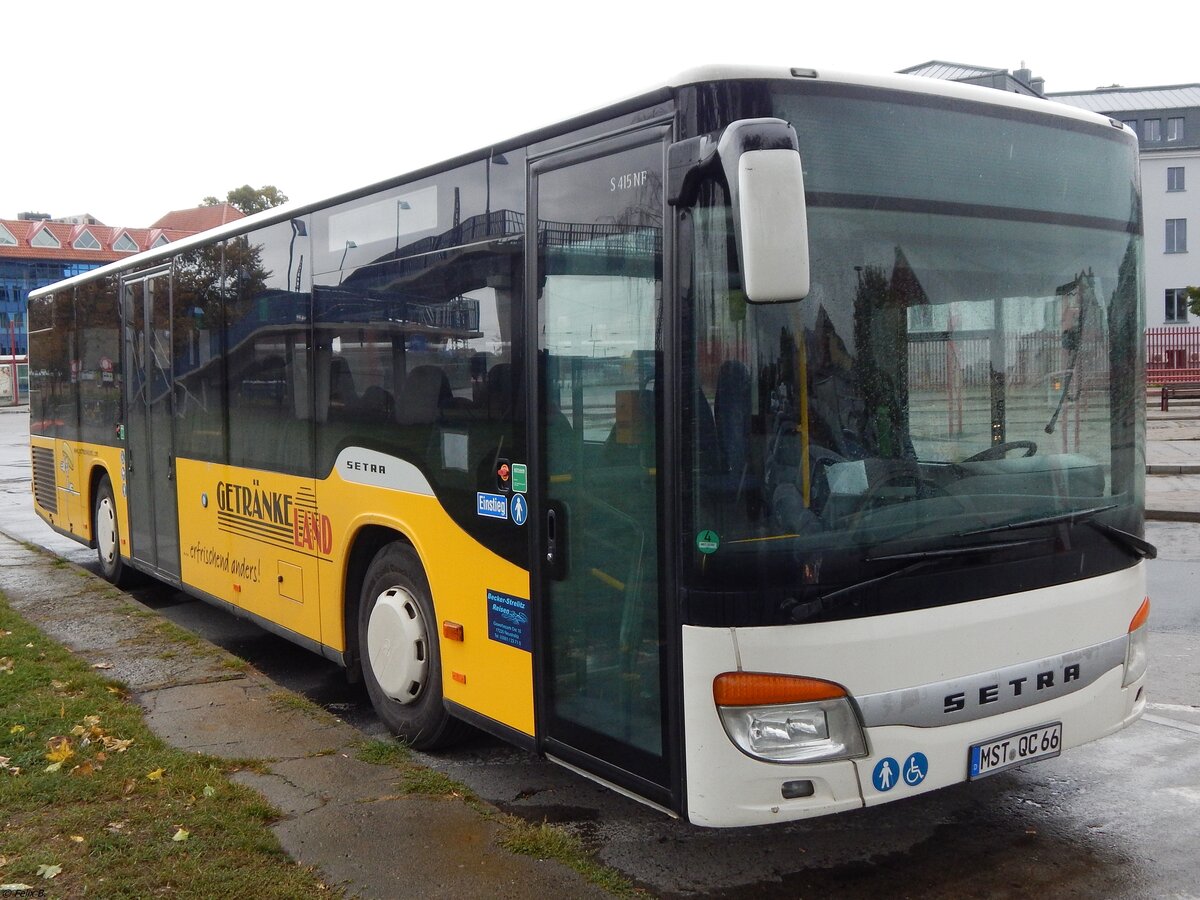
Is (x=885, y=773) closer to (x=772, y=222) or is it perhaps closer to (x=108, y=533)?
(x=772, y=222)

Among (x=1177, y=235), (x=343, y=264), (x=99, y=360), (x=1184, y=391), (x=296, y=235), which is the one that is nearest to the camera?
(x=343, y=264)

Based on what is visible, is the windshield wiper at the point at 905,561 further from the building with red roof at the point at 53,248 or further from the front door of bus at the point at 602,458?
the building with red roof at the point at 53,248

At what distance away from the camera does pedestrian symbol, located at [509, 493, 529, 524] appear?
15.2ft

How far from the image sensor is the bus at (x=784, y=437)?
146 inches

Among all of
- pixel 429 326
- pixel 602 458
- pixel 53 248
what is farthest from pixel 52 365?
pixel 53 248

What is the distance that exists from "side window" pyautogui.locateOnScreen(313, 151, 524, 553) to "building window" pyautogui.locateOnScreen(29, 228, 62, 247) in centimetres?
9284

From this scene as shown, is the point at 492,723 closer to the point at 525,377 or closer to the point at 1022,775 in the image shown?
the point at 525,377

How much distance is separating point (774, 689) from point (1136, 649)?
1758mm

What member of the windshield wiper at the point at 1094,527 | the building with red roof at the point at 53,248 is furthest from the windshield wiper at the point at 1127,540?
the building with red roof at the point at 53,248

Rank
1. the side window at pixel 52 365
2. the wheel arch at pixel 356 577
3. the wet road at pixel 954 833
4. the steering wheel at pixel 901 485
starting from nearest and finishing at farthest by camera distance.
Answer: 1. the steering wheel at pixel 901 485
2. the wet road at pixel 954 833
3. the wheel arch at pixel 356 577
4. the side window at pixel 52 365

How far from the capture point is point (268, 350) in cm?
700

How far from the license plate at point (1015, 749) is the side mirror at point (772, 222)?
1764mm

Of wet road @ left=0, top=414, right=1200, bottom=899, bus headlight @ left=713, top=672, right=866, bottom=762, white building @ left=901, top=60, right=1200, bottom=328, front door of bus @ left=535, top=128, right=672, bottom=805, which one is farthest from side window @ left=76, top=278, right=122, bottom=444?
white building @ left=901, top=60, right=1200, bottom=328

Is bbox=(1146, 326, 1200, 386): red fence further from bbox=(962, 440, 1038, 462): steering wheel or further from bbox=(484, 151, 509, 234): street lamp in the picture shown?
bbox=(484, 151, 509, 234): street lamp
